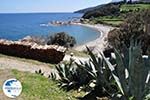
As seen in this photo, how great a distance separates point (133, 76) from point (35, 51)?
11096mm

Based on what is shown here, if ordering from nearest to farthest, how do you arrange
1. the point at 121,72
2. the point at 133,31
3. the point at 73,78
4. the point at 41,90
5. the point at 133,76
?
the point at 133,76 < the point at 121,72 < the point at 41,90 < the point at 73,78 < the point at 133,31

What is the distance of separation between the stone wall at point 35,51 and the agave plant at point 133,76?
976 centimetres

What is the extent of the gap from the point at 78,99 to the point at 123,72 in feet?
6.34

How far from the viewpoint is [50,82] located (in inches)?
400

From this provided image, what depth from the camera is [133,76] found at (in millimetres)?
6270

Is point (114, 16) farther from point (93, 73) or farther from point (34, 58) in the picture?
point (93, 73)

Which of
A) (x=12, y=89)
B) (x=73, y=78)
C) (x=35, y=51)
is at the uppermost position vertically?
(x=12, y=89)

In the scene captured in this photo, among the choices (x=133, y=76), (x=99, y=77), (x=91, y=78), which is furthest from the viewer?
(x=91, y=78)

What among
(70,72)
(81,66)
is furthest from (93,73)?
(70,72)

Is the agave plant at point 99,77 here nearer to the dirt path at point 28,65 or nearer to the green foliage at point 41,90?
the green foliage at point 41,90

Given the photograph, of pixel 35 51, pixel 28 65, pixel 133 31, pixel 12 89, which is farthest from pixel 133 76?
pixel 133 31

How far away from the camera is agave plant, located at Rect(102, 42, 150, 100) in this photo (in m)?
6.17

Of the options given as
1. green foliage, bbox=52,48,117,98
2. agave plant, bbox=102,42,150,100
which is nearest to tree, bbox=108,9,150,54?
green foliage, bbox=52,48,117,98

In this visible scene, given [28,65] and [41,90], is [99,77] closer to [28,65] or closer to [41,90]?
[41,90]
